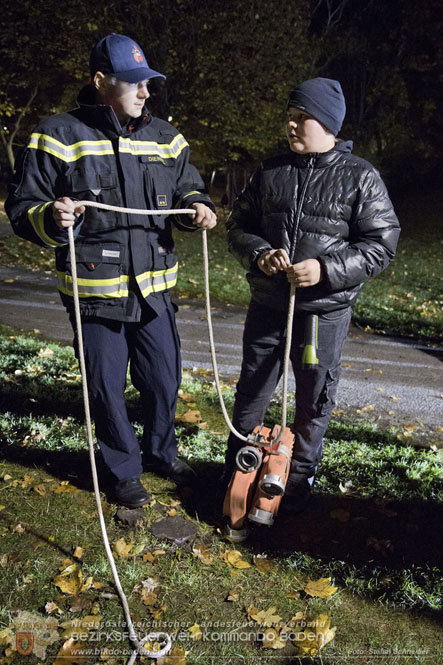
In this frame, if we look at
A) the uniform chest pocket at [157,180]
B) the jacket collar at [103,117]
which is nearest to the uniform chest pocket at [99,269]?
the uniform chest pocket at [157,180]

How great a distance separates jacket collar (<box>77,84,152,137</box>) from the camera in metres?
2.87

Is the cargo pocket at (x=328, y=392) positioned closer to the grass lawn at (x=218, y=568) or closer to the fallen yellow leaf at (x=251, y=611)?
the grass lawn at (x=218, y=568)

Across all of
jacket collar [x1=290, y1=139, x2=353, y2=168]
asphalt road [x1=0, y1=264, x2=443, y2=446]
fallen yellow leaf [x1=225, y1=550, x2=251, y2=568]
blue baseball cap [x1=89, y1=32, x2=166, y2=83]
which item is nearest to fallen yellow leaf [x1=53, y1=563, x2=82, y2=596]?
fallen yellow leaf [x1=225, y1=550, x2=251, y2=568]

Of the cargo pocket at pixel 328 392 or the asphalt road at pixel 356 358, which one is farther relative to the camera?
the asphalt road at pixel 356 358

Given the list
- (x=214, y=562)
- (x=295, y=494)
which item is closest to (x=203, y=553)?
(x=214, y=562)

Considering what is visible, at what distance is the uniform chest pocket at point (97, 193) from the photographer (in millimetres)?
2883

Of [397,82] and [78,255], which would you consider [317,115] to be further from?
[397,82]

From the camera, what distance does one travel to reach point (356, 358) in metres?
7.17

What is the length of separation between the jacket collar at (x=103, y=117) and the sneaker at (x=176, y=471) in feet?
6.76

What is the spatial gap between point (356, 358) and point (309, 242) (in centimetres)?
446

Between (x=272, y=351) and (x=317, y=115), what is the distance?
1.30m

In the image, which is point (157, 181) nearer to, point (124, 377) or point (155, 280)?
point (155, 280)

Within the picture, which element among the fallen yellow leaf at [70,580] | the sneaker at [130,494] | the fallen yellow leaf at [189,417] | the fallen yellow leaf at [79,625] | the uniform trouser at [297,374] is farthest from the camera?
the fallen yellow leaf at [189,417]

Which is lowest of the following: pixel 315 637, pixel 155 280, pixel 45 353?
pixel 45 353
